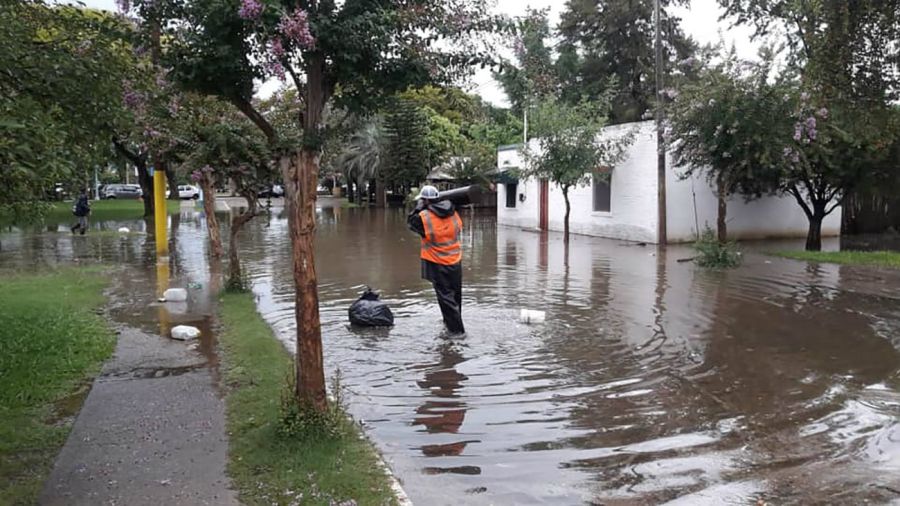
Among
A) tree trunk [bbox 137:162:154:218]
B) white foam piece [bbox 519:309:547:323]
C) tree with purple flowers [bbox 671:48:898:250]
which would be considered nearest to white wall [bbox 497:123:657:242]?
tree with purple flowers [bbox 671:48:898:250]

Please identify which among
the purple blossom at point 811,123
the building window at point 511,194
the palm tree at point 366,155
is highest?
the palm tree at point 366,155

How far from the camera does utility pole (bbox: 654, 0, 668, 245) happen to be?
59.3 ft

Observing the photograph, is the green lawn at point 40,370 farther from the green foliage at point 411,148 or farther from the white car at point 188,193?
the white car at point 188,193

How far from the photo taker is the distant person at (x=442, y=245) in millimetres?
8492

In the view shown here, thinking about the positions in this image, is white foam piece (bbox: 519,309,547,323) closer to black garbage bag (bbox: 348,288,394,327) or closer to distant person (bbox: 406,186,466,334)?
distant person (bbox: 406,186,466,334)

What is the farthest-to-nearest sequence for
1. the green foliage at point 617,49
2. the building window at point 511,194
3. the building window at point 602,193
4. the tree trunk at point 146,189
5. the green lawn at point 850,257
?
the green foliage at point 617,49 < the tree trunk at point 146,189 < the building window at point 511,194 < the building window at point 602,193 < the green lawn at point 850,257

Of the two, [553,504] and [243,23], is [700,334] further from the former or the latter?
[243,23]

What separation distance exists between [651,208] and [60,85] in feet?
59.3

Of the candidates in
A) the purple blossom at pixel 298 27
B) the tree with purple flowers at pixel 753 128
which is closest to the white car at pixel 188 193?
the tree with purple flowers at pixel 753 128

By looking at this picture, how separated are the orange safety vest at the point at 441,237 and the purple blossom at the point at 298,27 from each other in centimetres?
431

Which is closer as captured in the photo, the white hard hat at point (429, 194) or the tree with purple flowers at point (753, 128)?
the white hard hat at point (429, 194)

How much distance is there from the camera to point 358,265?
15.9 meters

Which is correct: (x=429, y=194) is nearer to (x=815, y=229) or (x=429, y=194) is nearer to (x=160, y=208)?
(x=160, y=208)

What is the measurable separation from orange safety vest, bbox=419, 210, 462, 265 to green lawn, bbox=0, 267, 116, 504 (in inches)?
140
